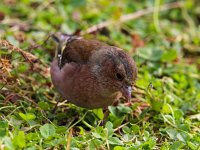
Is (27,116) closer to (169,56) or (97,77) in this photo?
(97,77)

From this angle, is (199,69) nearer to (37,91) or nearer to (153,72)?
(153,72)

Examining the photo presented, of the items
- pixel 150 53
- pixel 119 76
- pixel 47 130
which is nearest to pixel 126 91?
pixel 119 76

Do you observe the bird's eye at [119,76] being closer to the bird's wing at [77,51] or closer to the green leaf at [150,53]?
the bird's wing at [77,51]

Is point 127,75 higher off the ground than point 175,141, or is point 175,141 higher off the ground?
point 127,75

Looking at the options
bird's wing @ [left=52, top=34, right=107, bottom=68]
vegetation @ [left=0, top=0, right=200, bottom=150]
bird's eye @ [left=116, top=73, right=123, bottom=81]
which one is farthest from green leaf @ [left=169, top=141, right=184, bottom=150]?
bird's wing @ [left=52, top=34, right=107, bottom=68]

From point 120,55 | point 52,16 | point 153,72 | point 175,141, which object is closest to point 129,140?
point 175,141

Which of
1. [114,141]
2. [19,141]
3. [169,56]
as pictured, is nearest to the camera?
[19,141]
